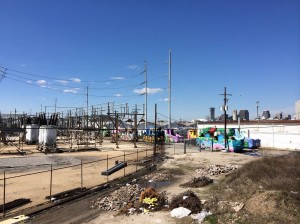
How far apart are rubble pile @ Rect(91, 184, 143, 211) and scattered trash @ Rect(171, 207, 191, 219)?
2.38 m

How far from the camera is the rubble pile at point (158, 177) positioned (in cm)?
2219

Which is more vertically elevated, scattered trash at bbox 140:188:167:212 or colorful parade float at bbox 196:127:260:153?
colorful parade float at bbox 196:127:260:153

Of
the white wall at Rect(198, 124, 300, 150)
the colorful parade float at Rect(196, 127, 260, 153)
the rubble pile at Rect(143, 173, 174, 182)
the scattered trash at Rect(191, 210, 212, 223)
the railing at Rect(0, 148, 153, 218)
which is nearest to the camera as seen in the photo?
the scattered trash at Rect(191, 210, 212, 223)

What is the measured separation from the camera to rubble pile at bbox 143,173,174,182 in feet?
72.8

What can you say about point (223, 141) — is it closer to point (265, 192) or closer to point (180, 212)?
point (265, 192)

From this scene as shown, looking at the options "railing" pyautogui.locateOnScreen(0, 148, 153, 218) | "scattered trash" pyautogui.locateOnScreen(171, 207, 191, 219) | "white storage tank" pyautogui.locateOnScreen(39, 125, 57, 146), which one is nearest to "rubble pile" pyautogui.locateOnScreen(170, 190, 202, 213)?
"scattered trash" pyautogui.locateOnScreen(171, 207, 191, 219)

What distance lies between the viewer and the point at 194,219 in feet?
39.7

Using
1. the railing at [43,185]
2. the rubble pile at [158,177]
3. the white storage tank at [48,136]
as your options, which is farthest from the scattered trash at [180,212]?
the white storage tank at [48,136]

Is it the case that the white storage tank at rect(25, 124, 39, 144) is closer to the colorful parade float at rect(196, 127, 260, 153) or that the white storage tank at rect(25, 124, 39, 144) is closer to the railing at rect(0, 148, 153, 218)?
the colorful parade float at rect(196, 127, 260, 153)

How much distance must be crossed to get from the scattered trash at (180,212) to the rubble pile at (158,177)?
892 centimetres

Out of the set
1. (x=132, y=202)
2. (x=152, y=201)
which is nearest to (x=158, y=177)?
(x=132, y=202)

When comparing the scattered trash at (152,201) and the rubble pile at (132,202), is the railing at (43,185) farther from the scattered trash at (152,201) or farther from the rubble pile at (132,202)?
the scattered trash at (152,201)

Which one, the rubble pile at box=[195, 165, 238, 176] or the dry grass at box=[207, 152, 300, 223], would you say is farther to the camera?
the rubble pile at box=[195, 165, 238, 176]

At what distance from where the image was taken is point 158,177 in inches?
894
